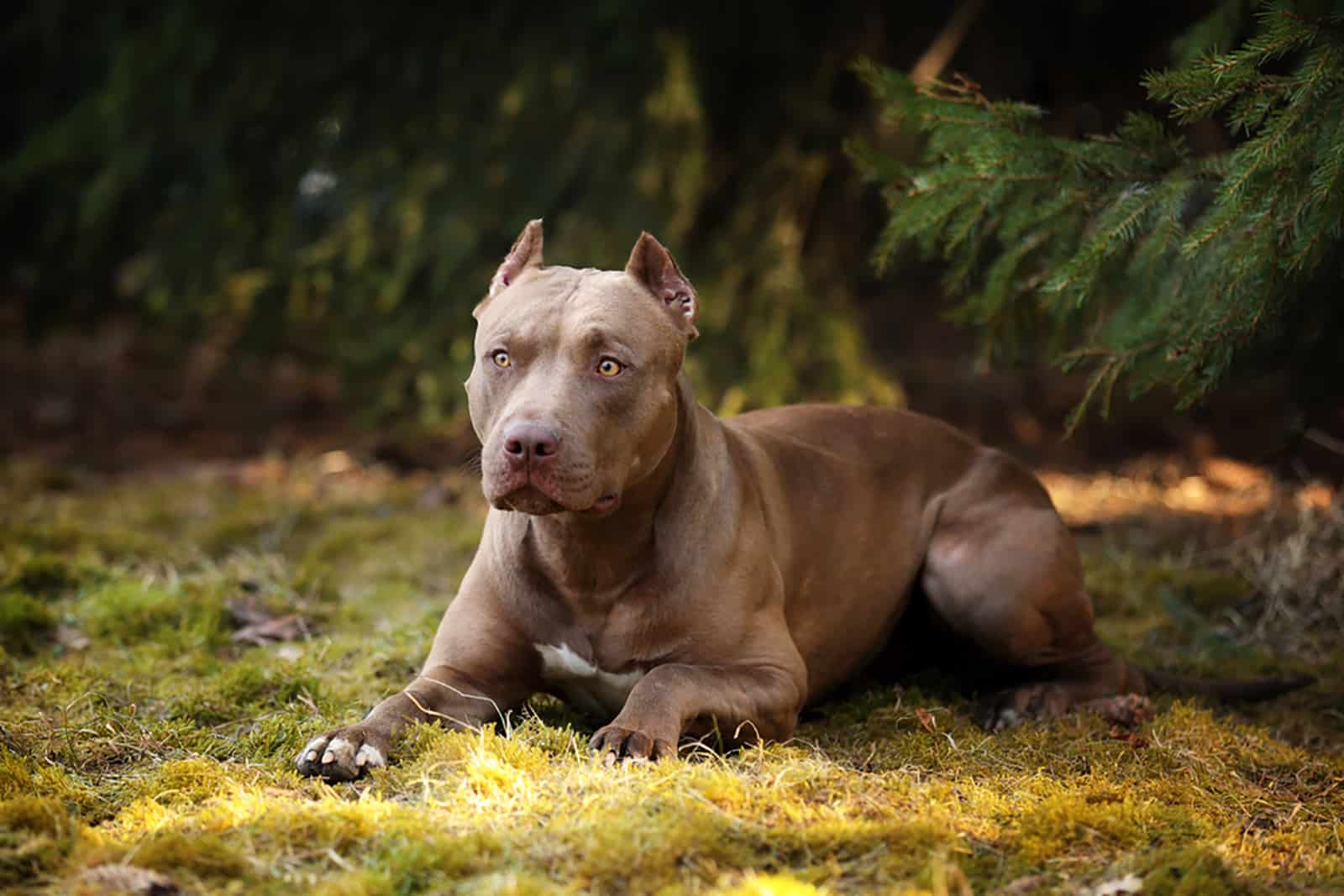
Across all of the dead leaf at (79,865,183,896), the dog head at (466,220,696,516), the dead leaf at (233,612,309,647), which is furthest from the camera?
the dead leaf at (233,612,309,647)

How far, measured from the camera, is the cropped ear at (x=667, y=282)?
4027 millimetres

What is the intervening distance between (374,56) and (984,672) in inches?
209

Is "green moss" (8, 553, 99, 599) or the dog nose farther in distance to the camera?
"green moss" (8, 553, 99, 599)

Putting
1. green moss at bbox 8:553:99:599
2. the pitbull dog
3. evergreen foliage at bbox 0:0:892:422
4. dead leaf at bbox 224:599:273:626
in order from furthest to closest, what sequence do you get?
1. evergreen foliage at bbox 0:0:892:422
2. green moss at bbox 8:553:99:599
3. dead leaf at bbox 224:599:273:626
4. the pitbull dog

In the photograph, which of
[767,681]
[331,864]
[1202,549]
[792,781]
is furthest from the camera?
[1202,549]

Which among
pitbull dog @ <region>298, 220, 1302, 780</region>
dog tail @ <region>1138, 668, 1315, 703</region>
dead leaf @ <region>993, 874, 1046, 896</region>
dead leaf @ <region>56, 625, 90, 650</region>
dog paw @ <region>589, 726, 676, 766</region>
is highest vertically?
pitbull dog @ <region>298, 220, 1302, 780</region>

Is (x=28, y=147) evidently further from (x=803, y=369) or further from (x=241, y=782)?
(x=241, y=782)

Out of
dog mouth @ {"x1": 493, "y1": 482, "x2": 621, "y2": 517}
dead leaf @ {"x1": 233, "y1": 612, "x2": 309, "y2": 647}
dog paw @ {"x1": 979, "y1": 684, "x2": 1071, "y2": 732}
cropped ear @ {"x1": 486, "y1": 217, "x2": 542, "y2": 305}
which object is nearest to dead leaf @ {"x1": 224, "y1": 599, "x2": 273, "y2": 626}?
dead leaf @ {"x1": 233, "y1": 612, "x2": 309, "y2": 647}

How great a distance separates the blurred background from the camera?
771 centimetres

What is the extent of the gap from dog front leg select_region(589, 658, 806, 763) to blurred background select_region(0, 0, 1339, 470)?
3366mm

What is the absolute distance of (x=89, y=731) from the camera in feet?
13.2

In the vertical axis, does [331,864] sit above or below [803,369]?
below

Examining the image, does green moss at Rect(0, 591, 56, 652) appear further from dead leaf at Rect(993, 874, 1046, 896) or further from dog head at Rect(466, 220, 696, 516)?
dead leaf at Rect(993, 874, 1046, 896)

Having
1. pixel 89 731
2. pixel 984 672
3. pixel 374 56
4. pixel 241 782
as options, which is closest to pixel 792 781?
pixel 241 782
